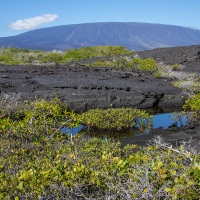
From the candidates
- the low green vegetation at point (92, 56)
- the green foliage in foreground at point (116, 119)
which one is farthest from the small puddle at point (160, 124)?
the low green vegetation at point (92, 56)

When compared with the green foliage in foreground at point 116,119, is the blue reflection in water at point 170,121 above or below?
below

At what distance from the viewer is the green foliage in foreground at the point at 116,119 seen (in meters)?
17.4

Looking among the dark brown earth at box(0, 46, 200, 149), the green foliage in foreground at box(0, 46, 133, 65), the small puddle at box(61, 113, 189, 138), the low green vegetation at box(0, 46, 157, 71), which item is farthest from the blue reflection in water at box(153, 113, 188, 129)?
the green foliage in foreground at box(0, 46, 133, 65)

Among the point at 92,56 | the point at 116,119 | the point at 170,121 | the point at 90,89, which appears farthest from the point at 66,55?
the point at 116,119

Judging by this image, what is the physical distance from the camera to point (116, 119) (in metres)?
17.8

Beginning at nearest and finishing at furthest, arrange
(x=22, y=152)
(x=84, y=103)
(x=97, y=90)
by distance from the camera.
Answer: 1. (x=22, y=152)
2. (x=84, y=103)
3. (x=97, y=90)

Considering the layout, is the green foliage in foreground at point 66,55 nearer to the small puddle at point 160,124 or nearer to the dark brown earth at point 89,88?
the dark brown earth at point 89,88

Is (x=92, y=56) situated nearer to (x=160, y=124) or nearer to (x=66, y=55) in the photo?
(x=66, y=55)

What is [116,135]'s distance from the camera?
1670 cm

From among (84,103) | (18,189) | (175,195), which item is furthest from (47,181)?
(84,103)

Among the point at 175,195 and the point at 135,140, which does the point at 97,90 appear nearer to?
the point at 135,140

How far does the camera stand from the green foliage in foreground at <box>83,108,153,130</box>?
17.4 m

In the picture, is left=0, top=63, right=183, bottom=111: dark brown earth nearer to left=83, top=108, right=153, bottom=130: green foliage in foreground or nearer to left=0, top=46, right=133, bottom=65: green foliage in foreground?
left=83, top=108, right=153, bottom=130: green foliage in foreground

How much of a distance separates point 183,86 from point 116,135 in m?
12.5
